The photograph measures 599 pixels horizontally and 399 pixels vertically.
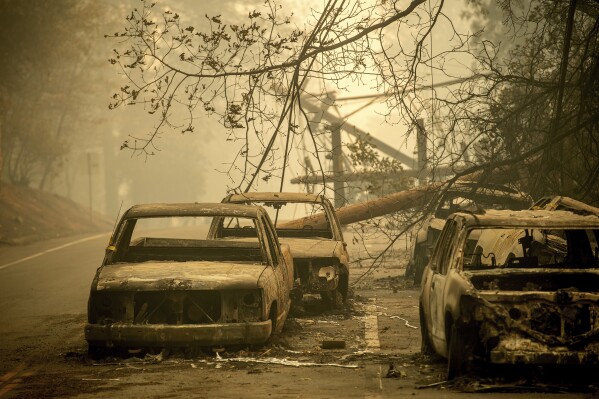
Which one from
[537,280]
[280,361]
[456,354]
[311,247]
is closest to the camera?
[456,354]

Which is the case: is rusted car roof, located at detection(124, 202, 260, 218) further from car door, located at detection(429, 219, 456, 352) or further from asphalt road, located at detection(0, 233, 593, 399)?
car door, located at detection(429, 219, 456, 352)

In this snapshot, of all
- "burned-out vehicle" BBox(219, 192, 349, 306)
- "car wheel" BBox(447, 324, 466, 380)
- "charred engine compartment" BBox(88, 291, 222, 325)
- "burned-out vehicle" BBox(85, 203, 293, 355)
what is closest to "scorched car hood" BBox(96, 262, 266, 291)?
"burned-out vehicle" BBox(85, 203, 293, 355)

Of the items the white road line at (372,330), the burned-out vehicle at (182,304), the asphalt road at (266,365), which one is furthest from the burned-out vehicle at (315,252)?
the burned-out vehicle at (182,304)

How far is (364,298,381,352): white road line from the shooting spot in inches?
453

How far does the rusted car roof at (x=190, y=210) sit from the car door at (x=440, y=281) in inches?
95.7

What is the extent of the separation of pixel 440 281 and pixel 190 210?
331 centimetres

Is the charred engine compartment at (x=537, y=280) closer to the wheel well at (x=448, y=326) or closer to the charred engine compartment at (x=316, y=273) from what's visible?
the wheel well at (x=448, y=326)

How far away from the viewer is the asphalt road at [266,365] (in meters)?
8.47

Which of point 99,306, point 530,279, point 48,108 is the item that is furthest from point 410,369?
point 48,108

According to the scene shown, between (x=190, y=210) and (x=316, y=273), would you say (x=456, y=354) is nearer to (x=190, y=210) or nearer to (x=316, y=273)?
(x=190, y=210)

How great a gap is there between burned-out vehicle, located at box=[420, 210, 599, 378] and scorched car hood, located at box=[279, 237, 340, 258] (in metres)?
3.81

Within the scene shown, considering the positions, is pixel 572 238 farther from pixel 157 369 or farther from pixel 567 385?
pixel 157 369

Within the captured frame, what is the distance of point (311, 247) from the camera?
14.4 metres

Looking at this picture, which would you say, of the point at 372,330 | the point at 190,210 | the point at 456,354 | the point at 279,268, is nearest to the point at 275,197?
the point at 372,330
